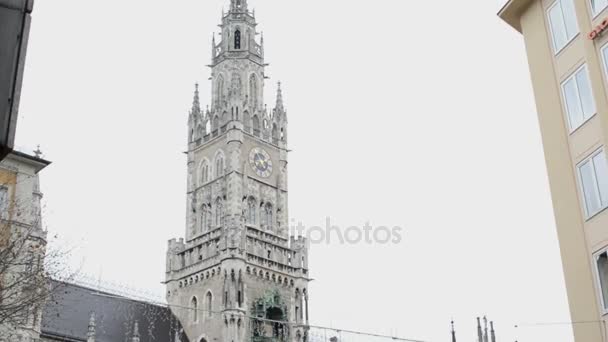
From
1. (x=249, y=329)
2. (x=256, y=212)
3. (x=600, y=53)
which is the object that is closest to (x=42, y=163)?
(x=600, y=53)

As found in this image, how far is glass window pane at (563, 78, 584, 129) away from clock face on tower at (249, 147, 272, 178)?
5432 centimetres

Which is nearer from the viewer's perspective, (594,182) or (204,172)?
(594,182)

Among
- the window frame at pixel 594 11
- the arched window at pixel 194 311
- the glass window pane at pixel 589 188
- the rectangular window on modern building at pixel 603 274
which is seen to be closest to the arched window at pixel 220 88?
the arched window at pixel 194 311

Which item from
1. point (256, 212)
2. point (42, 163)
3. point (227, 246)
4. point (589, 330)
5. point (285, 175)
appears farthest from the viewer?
point (285, 175)

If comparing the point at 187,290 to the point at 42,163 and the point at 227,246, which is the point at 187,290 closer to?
the point at 227,246

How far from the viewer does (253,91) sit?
81.6 metres

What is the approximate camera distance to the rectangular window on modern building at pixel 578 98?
22.1 metres

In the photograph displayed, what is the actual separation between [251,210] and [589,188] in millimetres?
54110

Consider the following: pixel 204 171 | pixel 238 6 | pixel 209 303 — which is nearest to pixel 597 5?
pixel 209 303

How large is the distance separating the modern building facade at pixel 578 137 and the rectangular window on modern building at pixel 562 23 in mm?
30

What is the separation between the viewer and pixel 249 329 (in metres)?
66.9

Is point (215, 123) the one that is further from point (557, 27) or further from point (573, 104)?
point (573, 104)

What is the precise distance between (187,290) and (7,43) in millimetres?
69571

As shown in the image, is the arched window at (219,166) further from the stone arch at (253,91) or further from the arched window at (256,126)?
the stone arch at (253,91)
